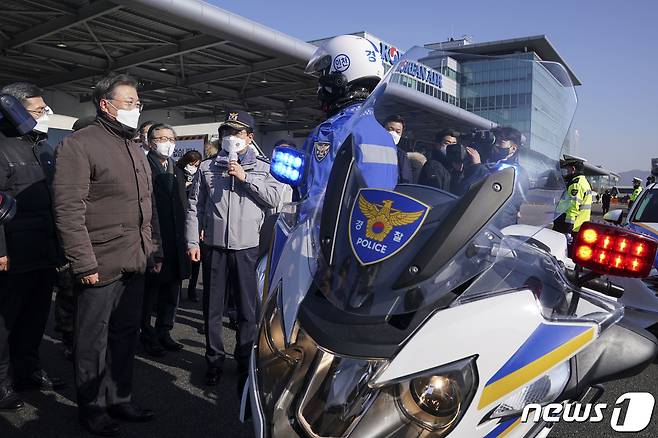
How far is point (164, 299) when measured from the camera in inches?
194

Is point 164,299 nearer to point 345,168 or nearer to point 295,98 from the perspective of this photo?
point 345,168

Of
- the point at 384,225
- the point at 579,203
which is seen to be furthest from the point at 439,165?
the point at 579,203

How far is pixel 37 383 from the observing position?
149 inches

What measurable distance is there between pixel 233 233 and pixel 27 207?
1459 millimetres

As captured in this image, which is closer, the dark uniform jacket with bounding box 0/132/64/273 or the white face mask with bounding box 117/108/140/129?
the white face mask with bounding box 117/108/140/129

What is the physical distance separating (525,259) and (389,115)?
852 millimetres

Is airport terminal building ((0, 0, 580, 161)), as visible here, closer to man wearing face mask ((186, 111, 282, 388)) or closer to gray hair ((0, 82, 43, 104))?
man wearing face mask ((186, 111, 282, 388))

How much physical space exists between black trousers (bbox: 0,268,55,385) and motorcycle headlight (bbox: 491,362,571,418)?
339 cm

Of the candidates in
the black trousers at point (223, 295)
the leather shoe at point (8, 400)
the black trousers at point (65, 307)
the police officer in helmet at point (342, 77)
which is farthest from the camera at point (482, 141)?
the black trousers at point (65, 307)

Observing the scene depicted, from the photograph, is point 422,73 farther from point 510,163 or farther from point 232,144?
point 232,144

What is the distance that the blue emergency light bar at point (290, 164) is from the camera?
278 cm

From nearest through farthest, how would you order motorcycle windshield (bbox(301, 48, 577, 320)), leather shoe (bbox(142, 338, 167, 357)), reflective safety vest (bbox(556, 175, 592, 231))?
motorcycle windshield (bbox(301, 48, 577, 320)) < leather shoe (bbox(142, 338, 167, 357)) < reflective safety vest (bbox(556, 175, 592, 231))

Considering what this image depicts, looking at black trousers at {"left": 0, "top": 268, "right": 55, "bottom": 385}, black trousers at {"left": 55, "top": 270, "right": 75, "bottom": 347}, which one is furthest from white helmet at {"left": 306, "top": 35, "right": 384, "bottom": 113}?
black trousers at {"left": 55, "top": 270, "right": 75, "bottom": 347}

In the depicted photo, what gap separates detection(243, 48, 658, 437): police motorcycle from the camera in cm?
149
